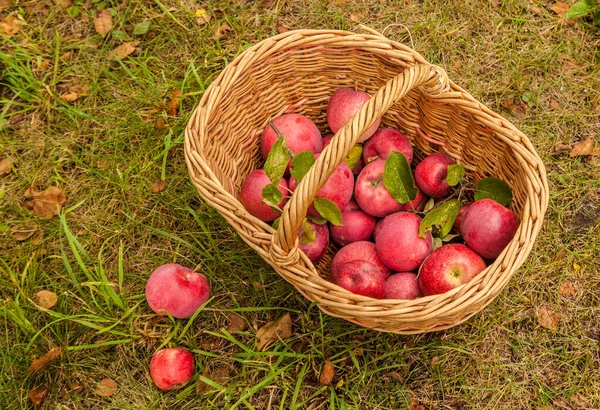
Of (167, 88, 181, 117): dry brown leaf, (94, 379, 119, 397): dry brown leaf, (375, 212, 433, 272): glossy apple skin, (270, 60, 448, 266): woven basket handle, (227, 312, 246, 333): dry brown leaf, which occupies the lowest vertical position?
(94, 379, 119, 397): dry brown leaf

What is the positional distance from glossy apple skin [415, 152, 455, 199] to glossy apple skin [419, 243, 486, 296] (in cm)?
31

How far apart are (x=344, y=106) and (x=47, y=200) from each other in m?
1.49

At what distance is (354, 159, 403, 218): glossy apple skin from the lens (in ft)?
6.58

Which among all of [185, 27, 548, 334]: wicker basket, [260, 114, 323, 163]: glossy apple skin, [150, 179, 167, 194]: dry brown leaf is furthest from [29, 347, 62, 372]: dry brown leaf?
[260, 114, 323, 163]: glossy apple skin

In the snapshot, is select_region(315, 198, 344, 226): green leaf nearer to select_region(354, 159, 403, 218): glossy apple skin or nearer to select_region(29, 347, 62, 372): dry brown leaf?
select_region(354, 159, 403, 218): glossy apple skin

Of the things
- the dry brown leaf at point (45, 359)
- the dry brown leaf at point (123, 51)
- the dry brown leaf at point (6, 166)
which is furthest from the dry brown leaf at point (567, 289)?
the dry brown leaf at point (6, 166)

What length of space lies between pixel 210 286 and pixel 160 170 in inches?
26.2

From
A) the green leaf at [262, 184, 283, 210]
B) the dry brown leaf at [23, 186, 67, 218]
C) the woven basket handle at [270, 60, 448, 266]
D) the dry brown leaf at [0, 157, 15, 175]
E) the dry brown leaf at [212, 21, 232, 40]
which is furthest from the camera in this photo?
the dry brown leaf at [212, 21, 232, 40]

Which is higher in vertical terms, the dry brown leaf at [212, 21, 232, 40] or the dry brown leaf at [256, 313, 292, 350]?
the dry brown leaf at [212, 21, 232, 40]

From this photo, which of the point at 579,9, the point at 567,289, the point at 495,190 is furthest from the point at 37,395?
the point at 579,9

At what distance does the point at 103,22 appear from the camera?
9.88ft

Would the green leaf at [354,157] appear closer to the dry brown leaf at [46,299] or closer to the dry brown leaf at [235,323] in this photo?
the dry brown leaf at [235,323]

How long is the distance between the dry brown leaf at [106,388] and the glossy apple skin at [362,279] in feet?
3.37

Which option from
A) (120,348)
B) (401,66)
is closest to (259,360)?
(120,348)
